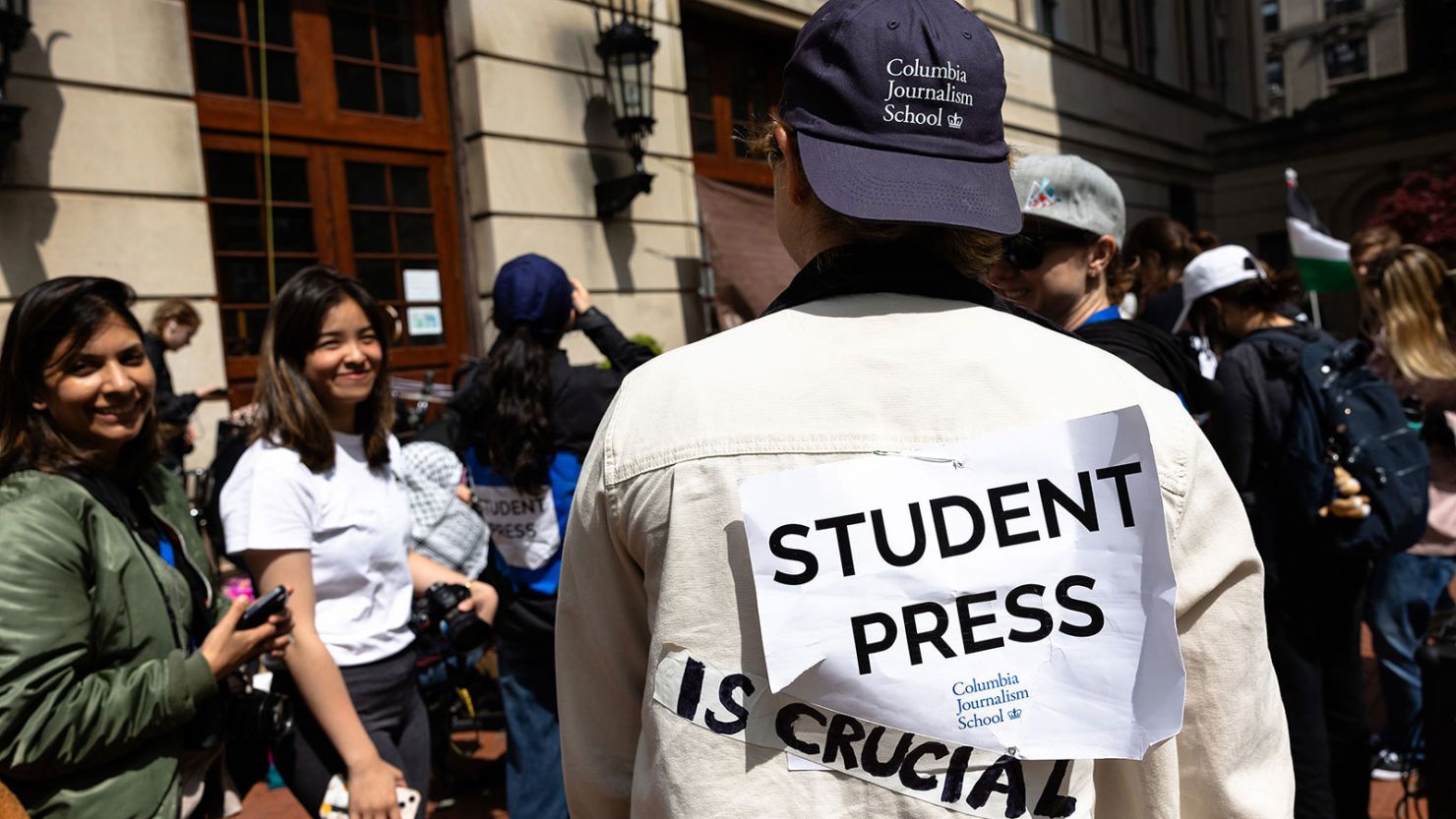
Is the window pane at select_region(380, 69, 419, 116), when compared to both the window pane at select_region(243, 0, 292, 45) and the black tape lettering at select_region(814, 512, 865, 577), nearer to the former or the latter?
the window pane at select_region(243, 0, 292, 45)

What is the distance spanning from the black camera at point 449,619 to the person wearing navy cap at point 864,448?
1.78 m

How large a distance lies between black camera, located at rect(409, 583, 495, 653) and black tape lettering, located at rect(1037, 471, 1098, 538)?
2.19 m

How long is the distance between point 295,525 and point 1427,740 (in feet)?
10.8

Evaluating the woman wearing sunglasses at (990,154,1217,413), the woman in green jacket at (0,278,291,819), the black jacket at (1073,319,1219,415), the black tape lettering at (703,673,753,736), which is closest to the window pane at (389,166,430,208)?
the woman in green jacket at (0,278,291,819)

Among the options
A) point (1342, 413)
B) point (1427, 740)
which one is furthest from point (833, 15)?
point (1427, 740)

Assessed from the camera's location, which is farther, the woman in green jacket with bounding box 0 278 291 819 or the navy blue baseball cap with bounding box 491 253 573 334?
the navy blue baseball cap with bounding box 491 253 573 334

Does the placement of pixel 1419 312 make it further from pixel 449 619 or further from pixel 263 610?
pixel 263 610

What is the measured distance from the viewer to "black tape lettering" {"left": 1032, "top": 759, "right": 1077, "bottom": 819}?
109 centimetres

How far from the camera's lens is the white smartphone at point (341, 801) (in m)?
2.34

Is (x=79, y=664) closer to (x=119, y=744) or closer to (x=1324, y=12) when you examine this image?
(x=119, y=744)

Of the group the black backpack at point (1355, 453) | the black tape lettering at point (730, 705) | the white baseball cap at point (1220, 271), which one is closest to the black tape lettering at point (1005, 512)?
the black tape lettering at point (730, 705)

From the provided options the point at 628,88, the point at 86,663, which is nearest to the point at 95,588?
the point at 86,663

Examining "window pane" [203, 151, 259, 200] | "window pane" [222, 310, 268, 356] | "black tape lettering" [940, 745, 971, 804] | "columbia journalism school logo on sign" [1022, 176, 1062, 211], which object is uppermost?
"window pane" [203, 151, 259, 200]

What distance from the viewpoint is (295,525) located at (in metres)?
2.39
